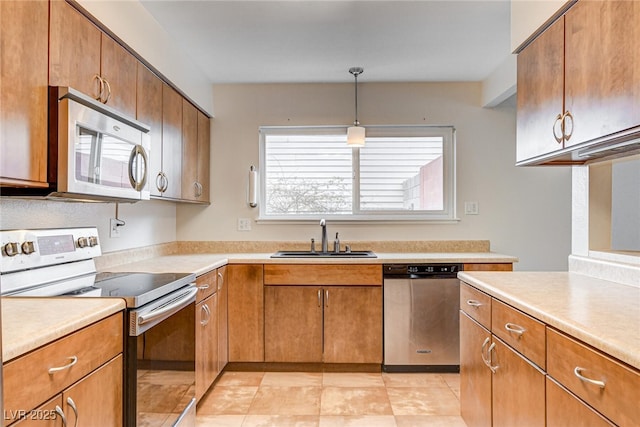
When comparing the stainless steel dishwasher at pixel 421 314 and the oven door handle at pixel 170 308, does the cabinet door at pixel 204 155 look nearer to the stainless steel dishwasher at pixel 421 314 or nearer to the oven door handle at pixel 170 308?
the oven door handle at pixel 170 308

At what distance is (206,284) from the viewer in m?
2.49

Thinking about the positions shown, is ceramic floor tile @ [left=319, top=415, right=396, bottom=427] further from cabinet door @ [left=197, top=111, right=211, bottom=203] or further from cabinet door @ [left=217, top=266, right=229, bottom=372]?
cabinet door @ [left=197, top=111, right=211, bottom=203]

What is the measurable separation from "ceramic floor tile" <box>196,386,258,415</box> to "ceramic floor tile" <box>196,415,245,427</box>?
0.04 m

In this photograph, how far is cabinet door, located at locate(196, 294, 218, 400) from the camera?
2.32m

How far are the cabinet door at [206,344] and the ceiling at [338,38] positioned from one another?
1657mm

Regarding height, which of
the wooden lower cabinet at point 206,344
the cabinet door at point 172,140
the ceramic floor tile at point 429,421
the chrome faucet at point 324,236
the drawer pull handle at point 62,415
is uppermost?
the cabinet door at point 172,140

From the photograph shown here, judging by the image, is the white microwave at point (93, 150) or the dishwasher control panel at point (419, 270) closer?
the white microwave at point (93, 150)

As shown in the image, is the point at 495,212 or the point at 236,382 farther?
the point at 495,212

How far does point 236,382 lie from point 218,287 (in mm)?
670

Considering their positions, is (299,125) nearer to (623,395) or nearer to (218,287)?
(218,287)

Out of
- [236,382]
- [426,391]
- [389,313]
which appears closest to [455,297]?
[389,313]

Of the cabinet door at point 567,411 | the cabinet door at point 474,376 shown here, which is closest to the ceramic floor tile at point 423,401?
the cabinet door at point 474,376

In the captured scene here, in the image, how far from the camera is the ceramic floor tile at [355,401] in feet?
7.84

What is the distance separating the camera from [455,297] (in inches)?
115
